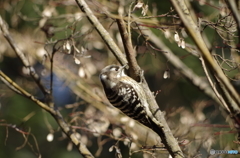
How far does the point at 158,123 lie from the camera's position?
9.02 ft

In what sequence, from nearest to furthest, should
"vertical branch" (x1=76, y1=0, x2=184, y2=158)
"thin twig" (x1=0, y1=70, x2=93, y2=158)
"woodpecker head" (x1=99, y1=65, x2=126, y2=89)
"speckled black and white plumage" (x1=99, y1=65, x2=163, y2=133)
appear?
1. "vertical branch" (x1=76, y1=0, x2=184, y2=158)
2. "thin twig" (x1=0, y1=70, x2=93, y2=158)
3. "speckled black and white plumage" (x1=99, y1=65, x2=163, y2=133)
4. "woodpecker head" (x1=99, y1=65, x2=126, y2=89)

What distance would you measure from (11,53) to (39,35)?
49cm

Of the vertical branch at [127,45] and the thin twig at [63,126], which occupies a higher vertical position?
the vertical branch at [127,45]

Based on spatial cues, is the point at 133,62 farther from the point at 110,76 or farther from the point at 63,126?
the point at 110,76

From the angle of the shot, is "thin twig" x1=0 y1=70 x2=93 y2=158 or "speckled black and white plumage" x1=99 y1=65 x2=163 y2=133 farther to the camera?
"speckled black and white plumage" x1=99 y1=65 x2=163 y2=133

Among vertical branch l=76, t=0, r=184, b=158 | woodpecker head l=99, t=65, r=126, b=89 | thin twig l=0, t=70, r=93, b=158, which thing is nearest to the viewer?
vertical branch l=76, t=0, r=184, b=158

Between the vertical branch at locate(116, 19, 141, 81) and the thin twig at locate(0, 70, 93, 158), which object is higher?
the vertical branch at locate(116, 19, 141, 81)

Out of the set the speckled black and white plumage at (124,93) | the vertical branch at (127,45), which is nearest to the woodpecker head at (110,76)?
the speckled black and white plumage at (124,93)

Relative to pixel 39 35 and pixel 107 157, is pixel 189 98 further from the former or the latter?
pixel 39 35

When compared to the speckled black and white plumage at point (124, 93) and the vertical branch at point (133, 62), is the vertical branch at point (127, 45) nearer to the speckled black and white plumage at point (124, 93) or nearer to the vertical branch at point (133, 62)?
the vertical branch at point (133, 62)

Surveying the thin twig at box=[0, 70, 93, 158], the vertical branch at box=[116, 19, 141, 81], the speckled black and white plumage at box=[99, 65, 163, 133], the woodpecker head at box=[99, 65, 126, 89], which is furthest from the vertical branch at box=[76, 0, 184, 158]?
the woodpecker head at box=[99, 65, 126, 89]

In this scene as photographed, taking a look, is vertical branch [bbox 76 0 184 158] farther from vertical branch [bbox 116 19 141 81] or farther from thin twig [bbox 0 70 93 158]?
thin twig [bbox 0 70 93 158]

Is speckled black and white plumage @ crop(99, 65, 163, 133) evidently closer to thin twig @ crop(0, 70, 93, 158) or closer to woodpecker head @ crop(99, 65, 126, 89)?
woodpecker head @ crop(99, 65, 126, 89)

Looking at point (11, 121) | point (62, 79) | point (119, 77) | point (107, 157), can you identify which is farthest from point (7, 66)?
point (119, 77)
